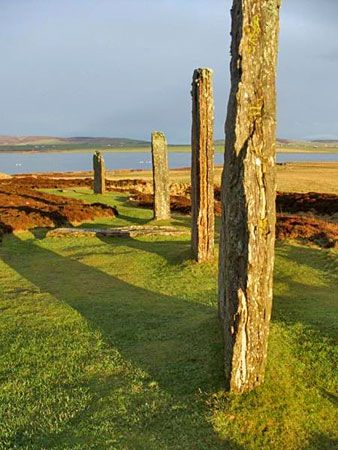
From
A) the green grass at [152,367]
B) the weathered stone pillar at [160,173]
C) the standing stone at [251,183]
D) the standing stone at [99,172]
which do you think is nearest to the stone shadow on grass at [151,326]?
the green grass at [152,367]

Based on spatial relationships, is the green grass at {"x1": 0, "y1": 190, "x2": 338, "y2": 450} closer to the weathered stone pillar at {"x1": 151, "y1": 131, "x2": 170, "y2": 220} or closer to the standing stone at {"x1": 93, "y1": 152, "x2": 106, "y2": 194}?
the weathered stone pillar at {"x1": 151, "y1": 131, "x2": 170, "y2": 220}

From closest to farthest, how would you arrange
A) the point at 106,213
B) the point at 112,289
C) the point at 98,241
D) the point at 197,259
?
1. the point at 112,289
2. the point at 197,259
3. the point at 98,241
4. the point at 106,213

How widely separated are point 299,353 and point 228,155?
3717 mm

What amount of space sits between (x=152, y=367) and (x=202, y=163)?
8.17 metres

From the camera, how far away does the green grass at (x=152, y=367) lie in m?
6.44

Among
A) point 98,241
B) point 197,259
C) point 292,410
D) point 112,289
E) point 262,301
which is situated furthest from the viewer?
point 98,241

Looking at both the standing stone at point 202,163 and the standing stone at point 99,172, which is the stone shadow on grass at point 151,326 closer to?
the standing stone at point 202,163

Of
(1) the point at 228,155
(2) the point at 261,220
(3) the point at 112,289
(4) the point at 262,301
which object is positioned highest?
(1) the point at 228,155

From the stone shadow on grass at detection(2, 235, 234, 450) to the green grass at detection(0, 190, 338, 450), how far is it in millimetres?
26

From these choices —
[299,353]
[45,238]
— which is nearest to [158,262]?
[45,238]

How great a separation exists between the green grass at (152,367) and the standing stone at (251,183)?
0.68 m

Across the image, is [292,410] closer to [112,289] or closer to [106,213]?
[112,289]

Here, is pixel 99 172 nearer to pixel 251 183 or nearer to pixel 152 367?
pixel 152 367

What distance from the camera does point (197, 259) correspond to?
15109 mm
